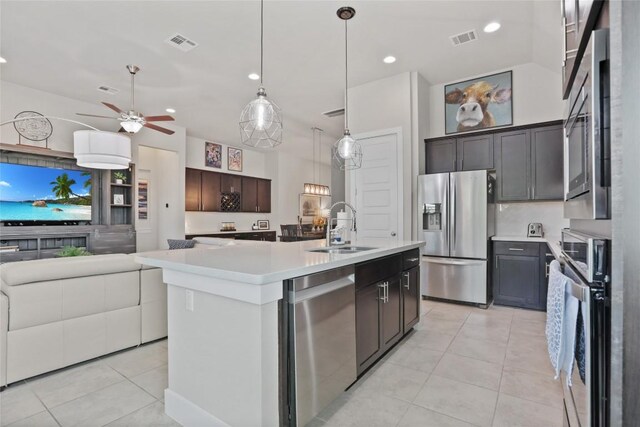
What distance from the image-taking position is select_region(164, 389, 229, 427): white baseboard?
169 centimetres

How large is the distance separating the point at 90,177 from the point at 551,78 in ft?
23.8

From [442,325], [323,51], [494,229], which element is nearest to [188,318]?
[442,325]

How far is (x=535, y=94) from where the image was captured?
4.27 metres

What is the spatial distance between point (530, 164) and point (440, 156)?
1144 millimetres

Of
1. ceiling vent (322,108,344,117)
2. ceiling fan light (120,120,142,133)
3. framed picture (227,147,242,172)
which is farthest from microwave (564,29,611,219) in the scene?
framed picture (227,147,242,172)

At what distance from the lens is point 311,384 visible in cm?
171

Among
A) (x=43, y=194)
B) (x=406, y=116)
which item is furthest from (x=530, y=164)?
(x=43, y=194)

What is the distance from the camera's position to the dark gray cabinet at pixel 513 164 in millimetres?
4203

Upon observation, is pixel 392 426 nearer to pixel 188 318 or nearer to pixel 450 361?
pixel 450 361

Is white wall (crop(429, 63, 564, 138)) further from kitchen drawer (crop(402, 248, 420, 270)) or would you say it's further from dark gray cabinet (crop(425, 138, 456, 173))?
kitchen drawer (crop(402, 248, 420, 270))

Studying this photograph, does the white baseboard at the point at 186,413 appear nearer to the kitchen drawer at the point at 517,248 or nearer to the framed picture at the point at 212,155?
the kitchen drawer at the point at 517,248

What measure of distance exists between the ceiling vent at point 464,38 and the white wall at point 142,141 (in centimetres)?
552

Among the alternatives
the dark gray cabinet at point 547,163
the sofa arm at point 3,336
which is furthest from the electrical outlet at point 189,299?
the dark gray cabinet at point 547,163

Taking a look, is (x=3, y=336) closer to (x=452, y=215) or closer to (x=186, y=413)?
(x=186, y=413)
